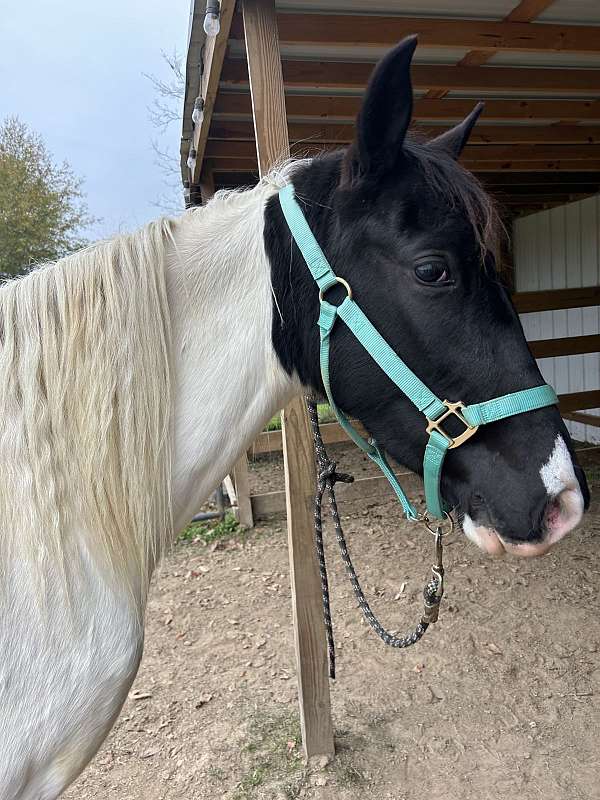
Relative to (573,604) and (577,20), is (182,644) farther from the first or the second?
(577,20)

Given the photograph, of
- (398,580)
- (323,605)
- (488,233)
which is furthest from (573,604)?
(488,233)

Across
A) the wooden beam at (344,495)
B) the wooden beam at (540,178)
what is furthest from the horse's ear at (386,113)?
the wooden beam at (540,178)

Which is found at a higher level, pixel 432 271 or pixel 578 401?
pixel 432 271

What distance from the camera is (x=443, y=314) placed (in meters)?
1.09

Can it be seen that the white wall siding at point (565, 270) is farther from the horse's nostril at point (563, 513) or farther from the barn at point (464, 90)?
the horse's nostril at point (563, 513)

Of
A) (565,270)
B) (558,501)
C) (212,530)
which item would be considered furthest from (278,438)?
(565,270)

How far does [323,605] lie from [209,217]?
1.61 metres

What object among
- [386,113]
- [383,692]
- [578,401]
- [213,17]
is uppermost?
[213,17]

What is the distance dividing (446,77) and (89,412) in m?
3.26

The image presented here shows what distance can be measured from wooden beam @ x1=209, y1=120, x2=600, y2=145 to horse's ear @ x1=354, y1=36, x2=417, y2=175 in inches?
132

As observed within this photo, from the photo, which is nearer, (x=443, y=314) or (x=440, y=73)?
(x=443, y=314)

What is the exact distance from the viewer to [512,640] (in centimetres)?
298

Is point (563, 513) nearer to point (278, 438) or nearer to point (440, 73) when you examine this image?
point (440, 73)

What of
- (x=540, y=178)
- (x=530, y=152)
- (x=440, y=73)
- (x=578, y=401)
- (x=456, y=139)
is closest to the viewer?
(x=456, y=139)
